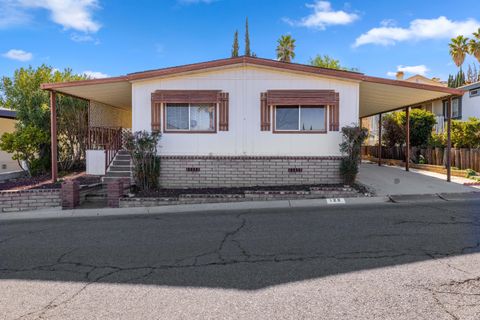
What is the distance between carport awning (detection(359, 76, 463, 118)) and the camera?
11.4 meters

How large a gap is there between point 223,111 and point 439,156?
384 inches

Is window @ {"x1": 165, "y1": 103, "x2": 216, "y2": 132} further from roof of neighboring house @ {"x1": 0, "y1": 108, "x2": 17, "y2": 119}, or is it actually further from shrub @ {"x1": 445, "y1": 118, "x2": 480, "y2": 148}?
shrub @ {"x1": 445, "y1": 118, "x2": 480, "y2": 148}

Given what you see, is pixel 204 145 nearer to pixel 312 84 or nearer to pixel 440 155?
pixel 312 84

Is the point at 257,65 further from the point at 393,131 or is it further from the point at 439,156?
the point at 393,131

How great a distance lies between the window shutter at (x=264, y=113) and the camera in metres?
11.5

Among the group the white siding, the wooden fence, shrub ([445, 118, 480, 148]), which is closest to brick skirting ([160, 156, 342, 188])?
the white siding

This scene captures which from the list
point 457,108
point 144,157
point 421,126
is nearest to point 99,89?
point 144,157

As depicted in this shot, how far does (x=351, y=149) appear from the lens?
11078 millimetres

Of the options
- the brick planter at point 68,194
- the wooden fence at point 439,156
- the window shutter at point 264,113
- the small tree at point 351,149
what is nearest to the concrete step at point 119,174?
the brick planter at point 68,194

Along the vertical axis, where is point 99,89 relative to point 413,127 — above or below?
above

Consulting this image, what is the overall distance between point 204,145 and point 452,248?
7676mm

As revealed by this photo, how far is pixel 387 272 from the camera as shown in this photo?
15.1 ft

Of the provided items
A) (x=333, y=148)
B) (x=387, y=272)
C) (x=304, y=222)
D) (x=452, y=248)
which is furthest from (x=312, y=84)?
(x=387, y=272)

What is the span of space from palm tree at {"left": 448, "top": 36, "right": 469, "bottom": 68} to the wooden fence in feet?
82.9
